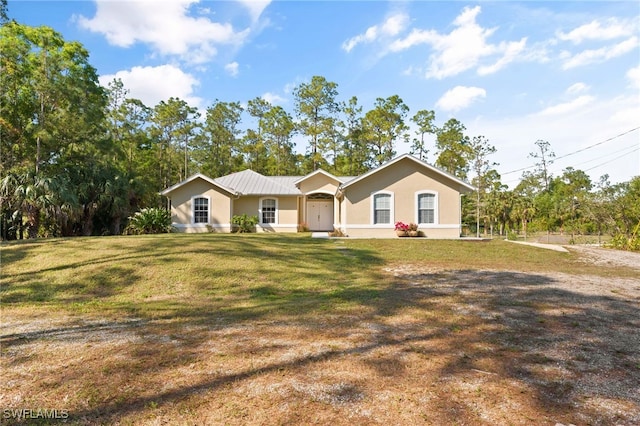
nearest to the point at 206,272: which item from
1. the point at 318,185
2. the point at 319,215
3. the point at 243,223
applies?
the point at 243,223

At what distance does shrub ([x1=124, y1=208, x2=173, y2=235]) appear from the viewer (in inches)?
840

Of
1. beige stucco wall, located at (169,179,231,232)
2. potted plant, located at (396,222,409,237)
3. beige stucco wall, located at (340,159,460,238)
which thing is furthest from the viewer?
beige stucco wall, located at (169,179,231,232)

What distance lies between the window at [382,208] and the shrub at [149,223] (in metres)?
12.4

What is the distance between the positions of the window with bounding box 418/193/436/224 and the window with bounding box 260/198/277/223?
9731mm

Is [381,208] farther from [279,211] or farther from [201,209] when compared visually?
[201,209]

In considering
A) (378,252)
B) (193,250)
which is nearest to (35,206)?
(193,250)

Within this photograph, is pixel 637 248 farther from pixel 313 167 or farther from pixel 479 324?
pixel 313 167

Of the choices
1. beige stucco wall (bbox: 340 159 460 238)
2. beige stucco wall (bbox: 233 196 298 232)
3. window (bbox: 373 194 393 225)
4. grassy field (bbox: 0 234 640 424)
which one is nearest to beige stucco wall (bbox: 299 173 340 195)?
beige stucco wall (bbox: 233 196 298 232)

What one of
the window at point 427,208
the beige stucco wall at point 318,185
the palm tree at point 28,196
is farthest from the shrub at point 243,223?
the window at point 427,208

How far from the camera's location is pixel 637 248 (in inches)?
747

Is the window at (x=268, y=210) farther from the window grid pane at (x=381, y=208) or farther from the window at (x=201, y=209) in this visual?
the window grid pane at (x=381, y=208)

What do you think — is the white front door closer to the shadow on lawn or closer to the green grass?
the green grass

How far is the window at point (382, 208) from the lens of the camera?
20.0 m

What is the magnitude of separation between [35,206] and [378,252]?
54.0 ft
